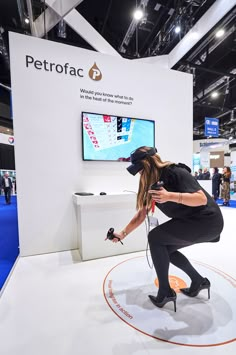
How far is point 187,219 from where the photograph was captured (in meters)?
1.37

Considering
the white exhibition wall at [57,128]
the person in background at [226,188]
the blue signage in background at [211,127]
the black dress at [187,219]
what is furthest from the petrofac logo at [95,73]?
the blue signage in background at [211,127]

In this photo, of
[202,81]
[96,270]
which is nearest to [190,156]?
[96,270]

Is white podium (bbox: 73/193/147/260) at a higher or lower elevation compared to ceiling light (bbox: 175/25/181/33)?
lower

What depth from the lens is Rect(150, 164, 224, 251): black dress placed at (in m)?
1.32

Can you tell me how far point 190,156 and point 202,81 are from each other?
5.64m

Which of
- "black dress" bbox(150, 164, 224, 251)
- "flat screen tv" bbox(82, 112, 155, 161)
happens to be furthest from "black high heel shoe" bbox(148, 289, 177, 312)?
"flat screen tv" bbox(82, 112, 155, 161)

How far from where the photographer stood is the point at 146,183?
4.61 ft

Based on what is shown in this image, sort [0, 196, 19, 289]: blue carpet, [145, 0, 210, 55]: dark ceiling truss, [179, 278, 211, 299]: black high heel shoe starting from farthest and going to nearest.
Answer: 1. [145, 0, 210, 55]: dark ceiling truss
2. [0, 196, 19, 289]: blue carpet
3. [179, 278, 211, 299]: black high heel shoe

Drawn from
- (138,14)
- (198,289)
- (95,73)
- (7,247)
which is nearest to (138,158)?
(198,289)

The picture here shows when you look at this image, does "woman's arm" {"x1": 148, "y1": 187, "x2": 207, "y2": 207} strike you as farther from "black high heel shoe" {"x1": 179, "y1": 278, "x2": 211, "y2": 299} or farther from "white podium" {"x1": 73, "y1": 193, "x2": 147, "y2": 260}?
"white podium" {"x1": 73, "y1": 193, "x2": 147, "y2": 260}

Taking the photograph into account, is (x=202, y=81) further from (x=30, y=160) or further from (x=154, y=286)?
(x=154, y=286)

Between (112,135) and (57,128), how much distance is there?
2.72 feet

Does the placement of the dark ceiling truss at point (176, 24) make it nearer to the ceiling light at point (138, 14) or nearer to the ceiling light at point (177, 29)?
the ceiling light at point (177, 29)

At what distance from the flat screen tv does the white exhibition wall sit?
12 cm
